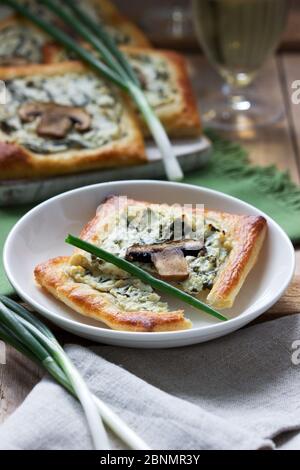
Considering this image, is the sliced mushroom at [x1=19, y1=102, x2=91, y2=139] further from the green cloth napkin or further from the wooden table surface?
the wooden table surface

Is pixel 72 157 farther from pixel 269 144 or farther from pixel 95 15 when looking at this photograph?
pixel 95 15

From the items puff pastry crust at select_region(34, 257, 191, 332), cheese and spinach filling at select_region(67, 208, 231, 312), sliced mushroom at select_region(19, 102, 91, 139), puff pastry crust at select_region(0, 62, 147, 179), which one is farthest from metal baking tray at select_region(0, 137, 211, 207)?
puff pastry crust at select_region(34, 257, 191, 332)

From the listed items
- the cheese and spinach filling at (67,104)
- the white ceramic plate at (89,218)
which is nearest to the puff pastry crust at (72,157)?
the cheese and spinach filling at (67,104)

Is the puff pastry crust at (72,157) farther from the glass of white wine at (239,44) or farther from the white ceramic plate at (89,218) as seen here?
the glass of white wine at (239,44)

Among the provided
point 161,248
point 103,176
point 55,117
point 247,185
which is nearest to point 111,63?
point 55,117

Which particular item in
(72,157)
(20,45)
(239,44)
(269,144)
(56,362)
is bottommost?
(269,144)
